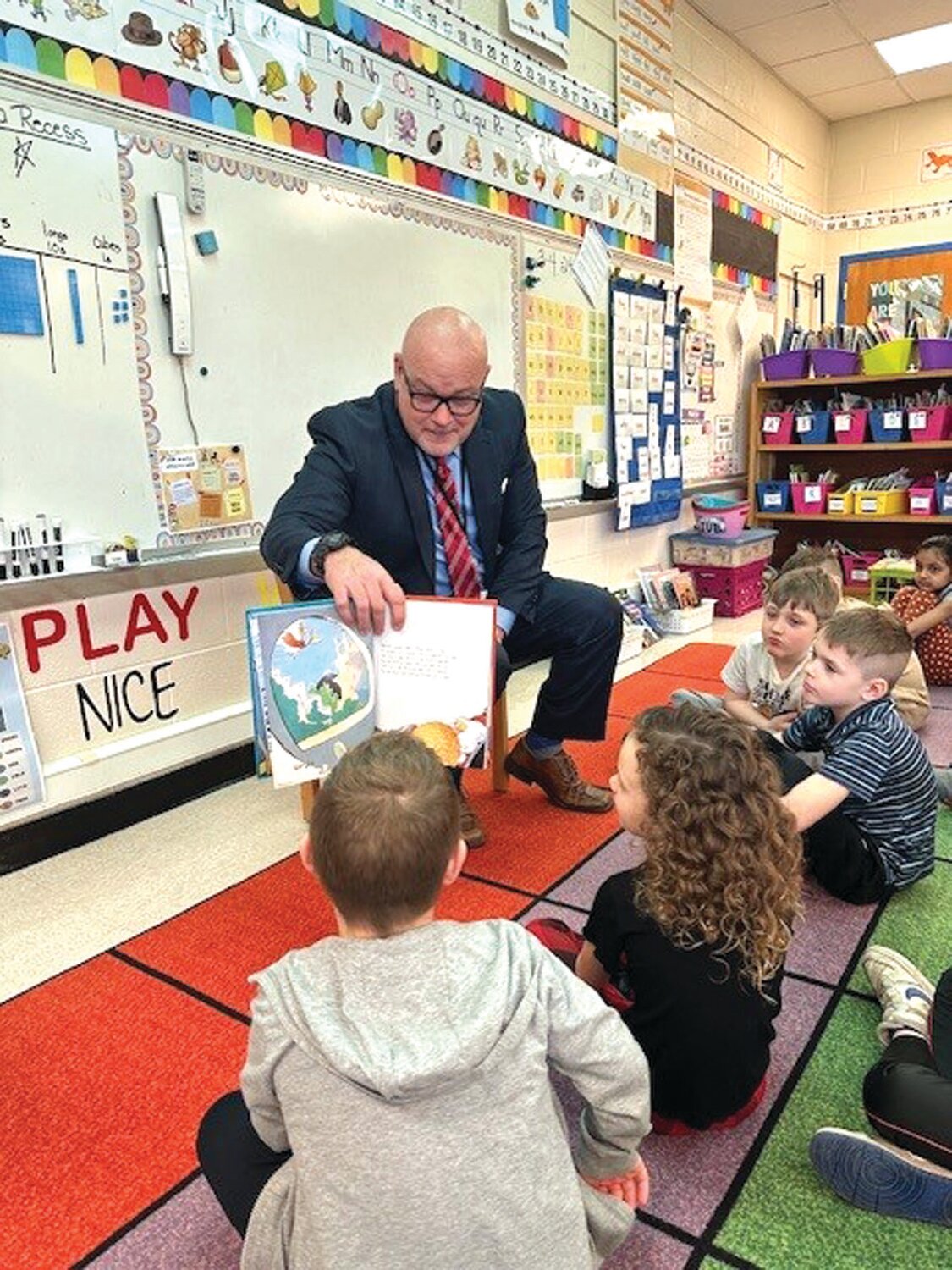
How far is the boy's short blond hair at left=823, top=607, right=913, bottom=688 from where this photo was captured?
4.99ft

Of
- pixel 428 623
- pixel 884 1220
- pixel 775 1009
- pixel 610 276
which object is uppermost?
pixel 610 276

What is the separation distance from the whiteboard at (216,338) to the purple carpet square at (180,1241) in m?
1.35

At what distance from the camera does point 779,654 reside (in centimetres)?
206

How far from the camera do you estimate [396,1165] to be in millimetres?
639

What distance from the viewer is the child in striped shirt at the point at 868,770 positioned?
58.5 inches

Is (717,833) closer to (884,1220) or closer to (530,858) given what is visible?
(884,1220)

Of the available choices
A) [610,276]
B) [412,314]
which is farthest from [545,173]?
[412,314]

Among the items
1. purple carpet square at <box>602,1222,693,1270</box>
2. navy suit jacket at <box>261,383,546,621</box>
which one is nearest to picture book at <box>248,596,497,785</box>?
navy suit jacket at <box>261,383,546,621</box>

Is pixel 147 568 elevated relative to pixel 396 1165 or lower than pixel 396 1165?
elevated

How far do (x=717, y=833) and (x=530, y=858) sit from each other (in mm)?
875

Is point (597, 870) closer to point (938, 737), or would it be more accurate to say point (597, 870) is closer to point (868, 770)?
point (868, 770)

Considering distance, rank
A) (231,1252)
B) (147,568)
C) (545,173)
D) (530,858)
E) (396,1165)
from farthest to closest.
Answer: (545,173) < (147,568) < (530,858) < (231,1252) < (396,1165)

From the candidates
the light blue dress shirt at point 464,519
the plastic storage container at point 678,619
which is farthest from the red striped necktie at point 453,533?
the plastic storage container at point 678,619

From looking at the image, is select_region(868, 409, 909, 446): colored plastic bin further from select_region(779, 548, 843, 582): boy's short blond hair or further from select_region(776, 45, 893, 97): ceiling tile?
select_region(779, 548, 843, 582): boy's short blond hair
